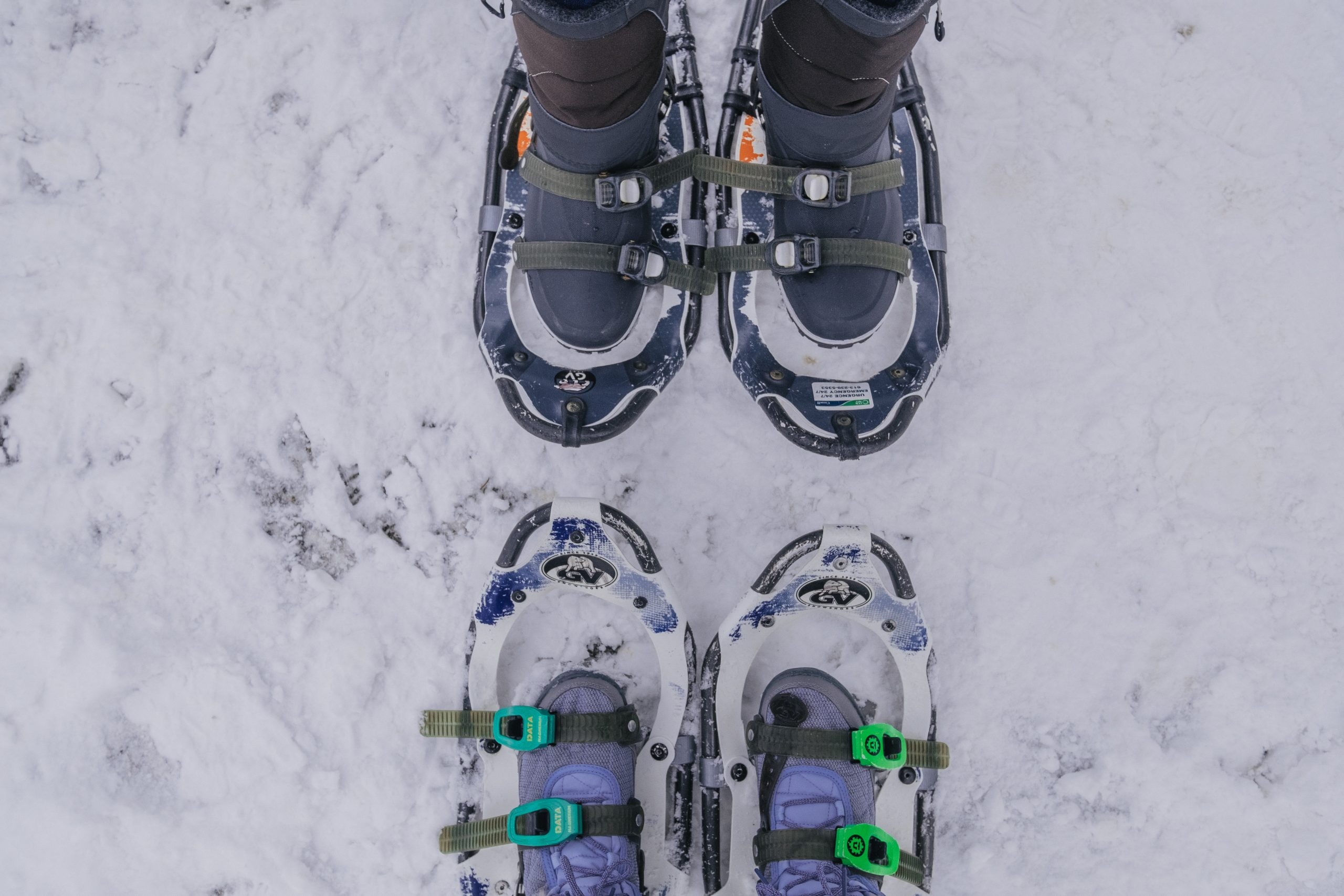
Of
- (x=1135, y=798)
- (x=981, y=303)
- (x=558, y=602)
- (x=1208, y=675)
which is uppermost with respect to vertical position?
(x=981, y=303)

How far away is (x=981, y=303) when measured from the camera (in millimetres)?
2064

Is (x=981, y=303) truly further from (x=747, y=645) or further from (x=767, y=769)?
(x=767, y=769)

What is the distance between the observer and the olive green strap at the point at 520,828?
5.93ft

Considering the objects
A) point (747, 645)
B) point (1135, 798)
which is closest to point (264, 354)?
point (747, 645)

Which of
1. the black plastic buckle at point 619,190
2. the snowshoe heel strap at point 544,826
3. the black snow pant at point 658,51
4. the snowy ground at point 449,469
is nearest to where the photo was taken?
the black snow pant at point 658,51

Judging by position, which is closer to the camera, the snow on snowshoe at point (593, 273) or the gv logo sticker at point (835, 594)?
the snow on snowshoe at point (593, 273)

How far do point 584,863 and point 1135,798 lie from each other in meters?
1.33

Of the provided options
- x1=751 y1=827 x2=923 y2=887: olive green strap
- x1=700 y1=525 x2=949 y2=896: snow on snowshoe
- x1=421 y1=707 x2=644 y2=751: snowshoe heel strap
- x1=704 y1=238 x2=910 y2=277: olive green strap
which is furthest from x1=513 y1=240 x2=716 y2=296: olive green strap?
x1=751 y1=827 x2=923 y2=887: olive green strap

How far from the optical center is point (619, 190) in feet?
5.56

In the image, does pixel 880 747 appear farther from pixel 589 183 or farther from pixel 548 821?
pixel 589 183

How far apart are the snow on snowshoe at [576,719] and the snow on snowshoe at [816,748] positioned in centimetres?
10

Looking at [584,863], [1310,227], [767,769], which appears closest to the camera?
[584,863]

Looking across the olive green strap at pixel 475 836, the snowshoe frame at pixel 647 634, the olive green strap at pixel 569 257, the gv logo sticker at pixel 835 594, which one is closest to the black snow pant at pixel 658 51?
the olive green strap at pixel 569 257

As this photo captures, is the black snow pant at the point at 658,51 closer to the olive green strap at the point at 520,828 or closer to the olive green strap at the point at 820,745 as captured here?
the olive green strap at the point at 820,745
